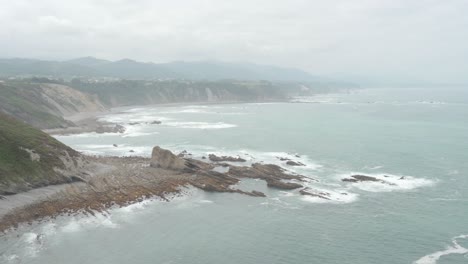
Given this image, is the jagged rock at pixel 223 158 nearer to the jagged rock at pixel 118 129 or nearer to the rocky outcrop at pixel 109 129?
the jagged rock at pixel 118 129

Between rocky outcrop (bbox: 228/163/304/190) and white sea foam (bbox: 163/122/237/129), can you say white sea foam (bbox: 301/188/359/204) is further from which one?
white sea foam (bbox: 163/122/237/129)

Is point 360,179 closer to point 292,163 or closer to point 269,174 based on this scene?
point 269,174

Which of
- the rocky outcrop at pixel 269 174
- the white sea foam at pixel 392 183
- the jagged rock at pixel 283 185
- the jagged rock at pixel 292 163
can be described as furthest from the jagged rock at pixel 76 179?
the white sea foam at pixel 392 183

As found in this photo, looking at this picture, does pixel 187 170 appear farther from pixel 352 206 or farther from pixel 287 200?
pixel 352 206

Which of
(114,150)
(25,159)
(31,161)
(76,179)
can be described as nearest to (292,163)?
(114,150)

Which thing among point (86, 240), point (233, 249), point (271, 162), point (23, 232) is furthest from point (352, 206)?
point (23, 232)

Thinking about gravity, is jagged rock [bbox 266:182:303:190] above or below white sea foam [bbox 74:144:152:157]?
below

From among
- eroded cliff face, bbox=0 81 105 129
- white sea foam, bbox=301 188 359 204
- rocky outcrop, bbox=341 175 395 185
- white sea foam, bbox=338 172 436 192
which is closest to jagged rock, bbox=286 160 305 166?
white sea foam, bbox=338 172 436 192
